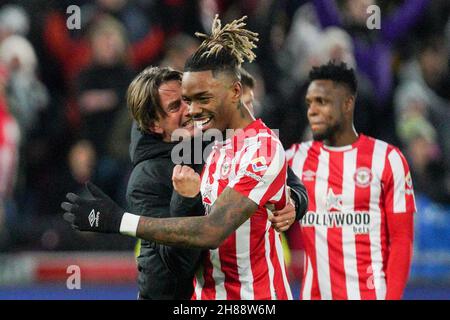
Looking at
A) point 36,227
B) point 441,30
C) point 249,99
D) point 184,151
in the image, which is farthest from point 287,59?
point 184,151

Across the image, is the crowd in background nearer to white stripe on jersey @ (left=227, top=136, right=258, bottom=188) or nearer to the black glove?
white stripe on jersey @ (left=227, top=136, right=258, bottom=188)

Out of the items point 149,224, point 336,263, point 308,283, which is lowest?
point 308,283

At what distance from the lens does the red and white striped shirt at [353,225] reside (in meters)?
5.03

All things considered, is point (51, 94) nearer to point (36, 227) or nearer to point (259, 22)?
point (36, 227)

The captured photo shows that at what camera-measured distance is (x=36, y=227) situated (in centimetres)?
865

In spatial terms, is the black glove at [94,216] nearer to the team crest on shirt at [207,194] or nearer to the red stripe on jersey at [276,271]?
the team crest on shirt at [207,194]

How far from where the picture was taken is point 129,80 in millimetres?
8812

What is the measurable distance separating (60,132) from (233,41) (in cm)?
542

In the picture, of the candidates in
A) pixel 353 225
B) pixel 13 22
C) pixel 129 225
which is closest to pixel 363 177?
pixel 353 225

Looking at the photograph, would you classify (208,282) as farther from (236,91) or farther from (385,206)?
(385,206)

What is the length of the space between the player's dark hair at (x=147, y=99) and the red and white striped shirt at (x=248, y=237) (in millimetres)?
373

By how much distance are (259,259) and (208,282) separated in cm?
25

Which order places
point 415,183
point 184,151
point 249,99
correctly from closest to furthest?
point 184,151 < point 249,99 < point 415,183

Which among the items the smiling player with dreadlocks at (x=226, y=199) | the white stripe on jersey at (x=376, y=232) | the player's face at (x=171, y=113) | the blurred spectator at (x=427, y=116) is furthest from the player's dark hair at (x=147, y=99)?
the blurred spectator at (x=427, y=116)
